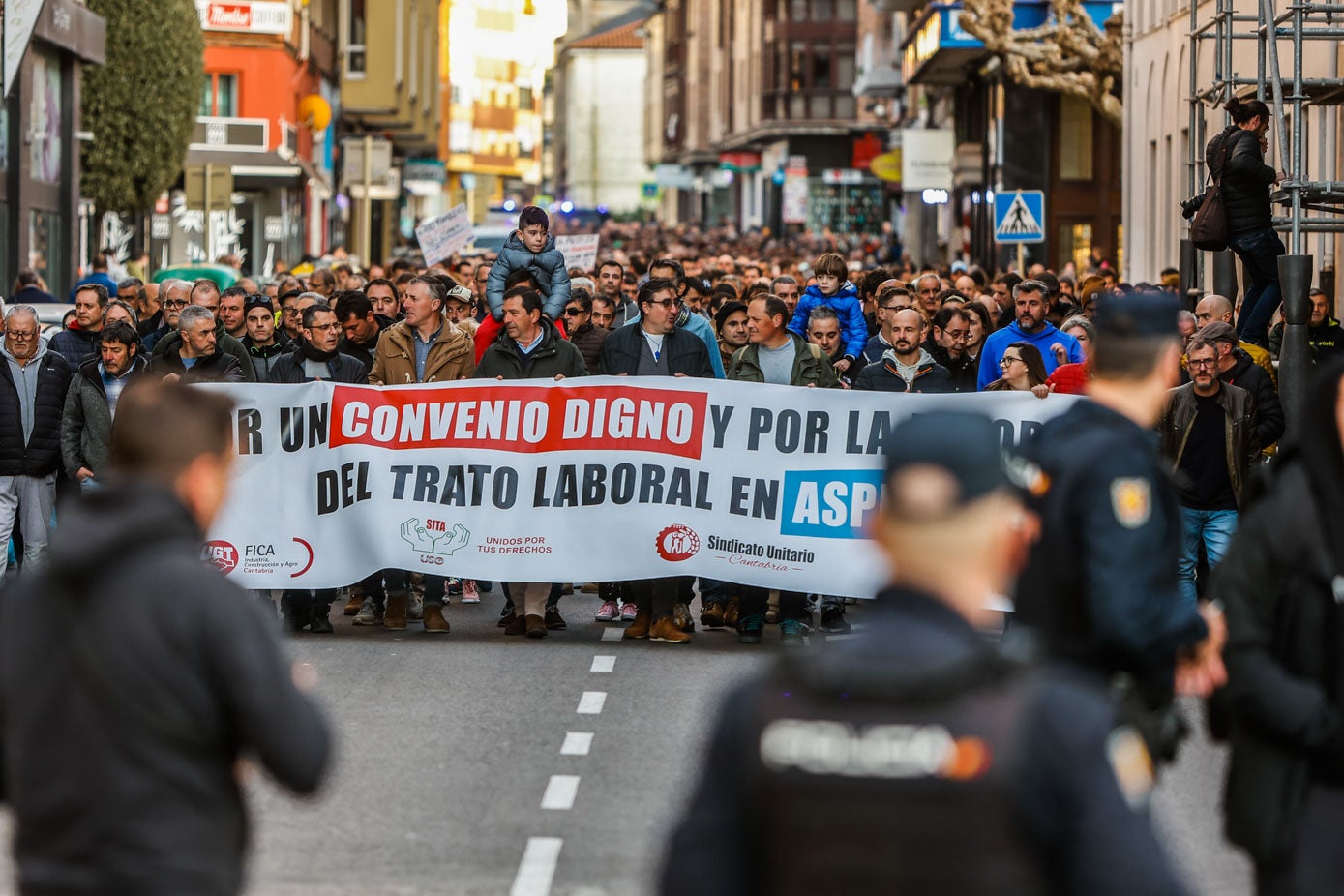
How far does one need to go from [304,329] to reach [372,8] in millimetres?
62335

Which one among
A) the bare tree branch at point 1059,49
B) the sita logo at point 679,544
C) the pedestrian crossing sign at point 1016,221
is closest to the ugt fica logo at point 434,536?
the sita logo at point 679,544

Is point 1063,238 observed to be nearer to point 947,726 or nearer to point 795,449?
point 795,449

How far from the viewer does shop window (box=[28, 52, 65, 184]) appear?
34.1 m

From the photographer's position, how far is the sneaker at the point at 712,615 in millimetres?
13555

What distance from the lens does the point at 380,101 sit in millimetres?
73875

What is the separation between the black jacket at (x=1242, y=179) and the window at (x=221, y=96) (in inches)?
1600

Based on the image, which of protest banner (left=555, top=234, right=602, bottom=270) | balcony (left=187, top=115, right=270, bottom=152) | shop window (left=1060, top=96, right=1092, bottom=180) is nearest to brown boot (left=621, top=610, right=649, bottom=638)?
protest banner (left=555, top=234, right=602, bottom=270)

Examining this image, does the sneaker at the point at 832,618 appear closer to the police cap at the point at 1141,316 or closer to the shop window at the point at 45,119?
the police cap at the point at 1141,316

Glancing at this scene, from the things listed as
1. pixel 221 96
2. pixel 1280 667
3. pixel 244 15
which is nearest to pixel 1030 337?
pixel 1280 667

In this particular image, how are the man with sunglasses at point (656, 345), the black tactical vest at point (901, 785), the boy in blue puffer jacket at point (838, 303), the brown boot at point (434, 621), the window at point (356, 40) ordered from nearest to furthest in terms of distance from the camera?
1. the black tactical vest at point (901, 785)
2. the brown boot at point (434, 621)
3. the man with sunglasses at point (656, 345)
4. the boy in blue puffer jacket at point (838, 303)
5. the window at point (356, 40)

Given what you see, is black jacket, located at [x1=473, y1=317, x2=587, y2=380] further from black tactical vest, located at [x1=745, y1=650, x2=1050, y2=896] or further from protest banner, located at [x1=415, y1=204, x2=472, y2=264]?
protest banner, located at [x1=415, y1=204, x2=472, y2=264]

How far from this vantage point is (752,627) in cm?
1309

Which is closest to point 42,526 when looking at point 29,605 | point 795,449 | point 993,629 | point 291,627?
point 291,627

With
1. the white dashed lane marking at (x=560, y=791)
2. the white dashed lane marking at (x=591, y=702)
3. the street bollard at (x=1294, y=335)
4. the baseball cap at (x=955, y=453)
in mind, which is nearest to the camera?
the baseball cap at (x=955, y=453)
